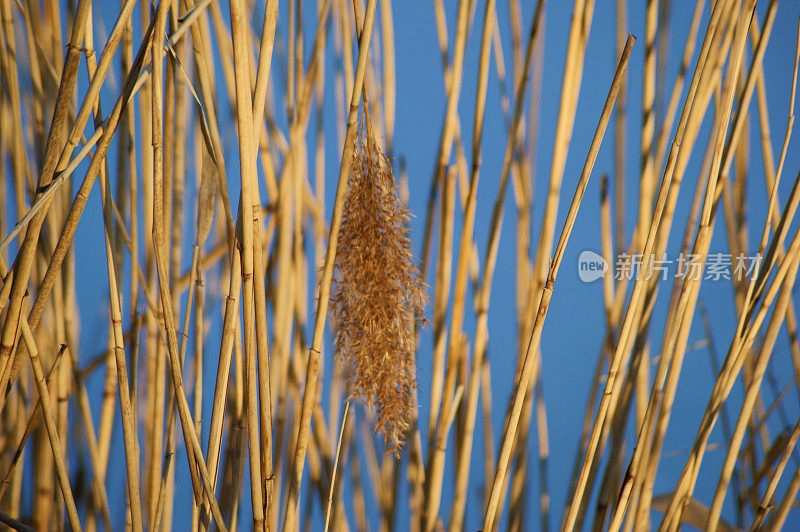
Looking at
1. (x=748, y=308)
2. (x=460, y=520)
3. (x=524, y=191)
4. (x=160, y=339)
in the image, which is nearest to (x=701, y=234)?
(x=748, y=308)

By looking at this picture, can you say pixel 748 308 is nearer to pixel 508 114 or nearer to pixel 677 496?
pixel 677 496

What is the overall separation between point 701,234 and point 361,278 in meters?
0.31

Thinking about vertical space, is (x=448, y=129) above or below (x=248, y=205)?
above

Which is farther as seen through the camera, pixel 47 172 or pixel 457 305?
pixel 457 305

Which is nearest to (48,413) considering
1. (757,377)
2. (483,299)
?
(483,299)

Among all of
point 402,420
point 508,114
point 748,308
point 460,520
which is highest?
point 508,114

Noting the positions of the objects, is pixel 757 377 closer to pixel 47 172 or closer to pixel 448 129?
pixel 448 129

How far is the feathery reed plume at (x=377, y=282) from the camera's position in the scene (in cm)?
62

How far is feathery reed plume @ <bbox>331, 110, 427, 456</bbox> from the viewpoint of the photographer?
62 cm

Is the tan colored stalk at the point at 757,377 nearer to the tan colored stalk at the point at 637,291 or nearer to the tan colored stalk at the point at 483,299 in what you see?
the tan colored stalk at the point at 637,291

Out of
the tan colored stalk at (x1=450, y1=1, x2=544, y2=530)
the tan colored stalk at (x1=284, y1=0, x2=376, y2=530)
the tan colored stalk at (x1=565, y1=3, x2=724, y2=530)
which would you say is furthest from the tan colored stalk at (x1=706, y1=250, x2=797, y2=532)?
the tan colored stalk at (x1=284, y1=0, x2=376, y2=530)

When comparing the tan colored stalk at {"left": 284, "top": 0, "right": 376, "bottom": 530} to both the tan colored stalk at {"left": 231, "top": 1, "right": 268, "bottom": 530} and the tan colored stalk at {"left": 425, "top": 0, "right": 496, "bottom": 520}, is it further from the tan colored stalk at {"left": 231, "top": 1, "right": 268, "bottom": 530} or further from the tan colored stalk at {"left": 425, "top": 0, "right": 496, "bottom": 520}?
the tan colored stalk at {"left": 425, "top": 0, "right": 496, "bottom": 520}

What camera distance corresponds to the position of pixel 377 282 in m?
0.63

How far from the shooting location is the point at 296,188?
68 centimetres
